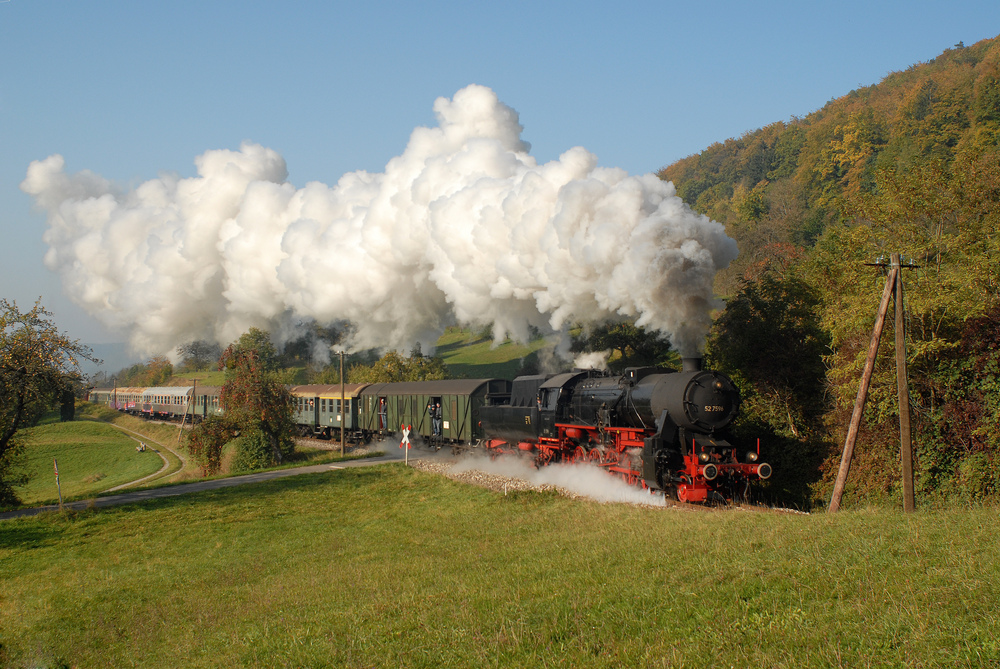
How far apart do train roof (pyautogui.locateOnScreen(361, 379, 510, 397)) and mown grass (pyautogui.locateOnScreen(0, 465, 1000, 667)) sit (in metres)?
10.5

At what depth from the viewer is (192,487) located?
22250mm

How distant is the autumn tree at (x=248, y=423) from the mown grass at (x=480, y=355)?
35.7 meters

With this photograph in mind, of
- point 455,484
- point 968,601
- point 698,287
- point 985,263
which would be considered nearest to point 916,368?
point 985,263

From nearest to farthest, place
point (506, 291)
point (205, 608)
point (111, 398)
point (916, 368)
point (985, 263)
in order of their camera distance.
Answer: point (205, 608), point (985, 263), point (916, 368), point (506, 291), point (111, 398)

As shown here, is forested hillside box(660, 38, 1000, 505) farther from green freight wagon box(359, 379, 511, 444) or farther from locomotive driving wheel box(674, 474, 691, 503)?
green freight wagon box(359, 379, 511, 444)

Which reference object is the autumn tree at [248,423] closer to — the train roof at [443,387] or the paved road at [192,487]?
the paved road at [192,487]

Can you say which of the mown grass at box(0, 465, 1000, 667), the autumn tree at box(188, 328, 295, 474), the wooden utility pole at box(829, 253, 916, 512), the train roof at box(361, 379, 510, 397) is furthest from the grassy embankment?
the wooden utility pole at box(829, 253, 916, 512)

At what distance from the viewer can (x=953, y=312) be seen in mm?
14117

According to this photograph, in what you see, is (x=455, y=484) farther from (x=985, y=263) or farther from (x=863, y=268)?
(x=985, y=263)

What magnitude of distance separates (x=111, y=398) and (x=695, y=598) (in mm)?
83352

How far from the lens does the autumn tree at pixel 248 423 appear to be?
29.8 meters

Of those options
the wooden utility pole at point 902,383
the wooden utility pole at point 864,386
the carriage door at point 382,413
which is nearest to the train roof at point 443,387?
the carriage door at point 382,413

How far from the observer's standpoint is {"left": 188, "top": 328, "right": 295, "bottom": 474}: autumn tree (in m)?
29.8

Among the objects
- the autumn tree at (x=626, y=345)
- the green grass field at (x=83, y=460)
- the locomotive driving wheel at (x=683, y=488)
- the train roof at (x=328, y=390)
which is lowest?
the green grass field at (x=83, y=460)
